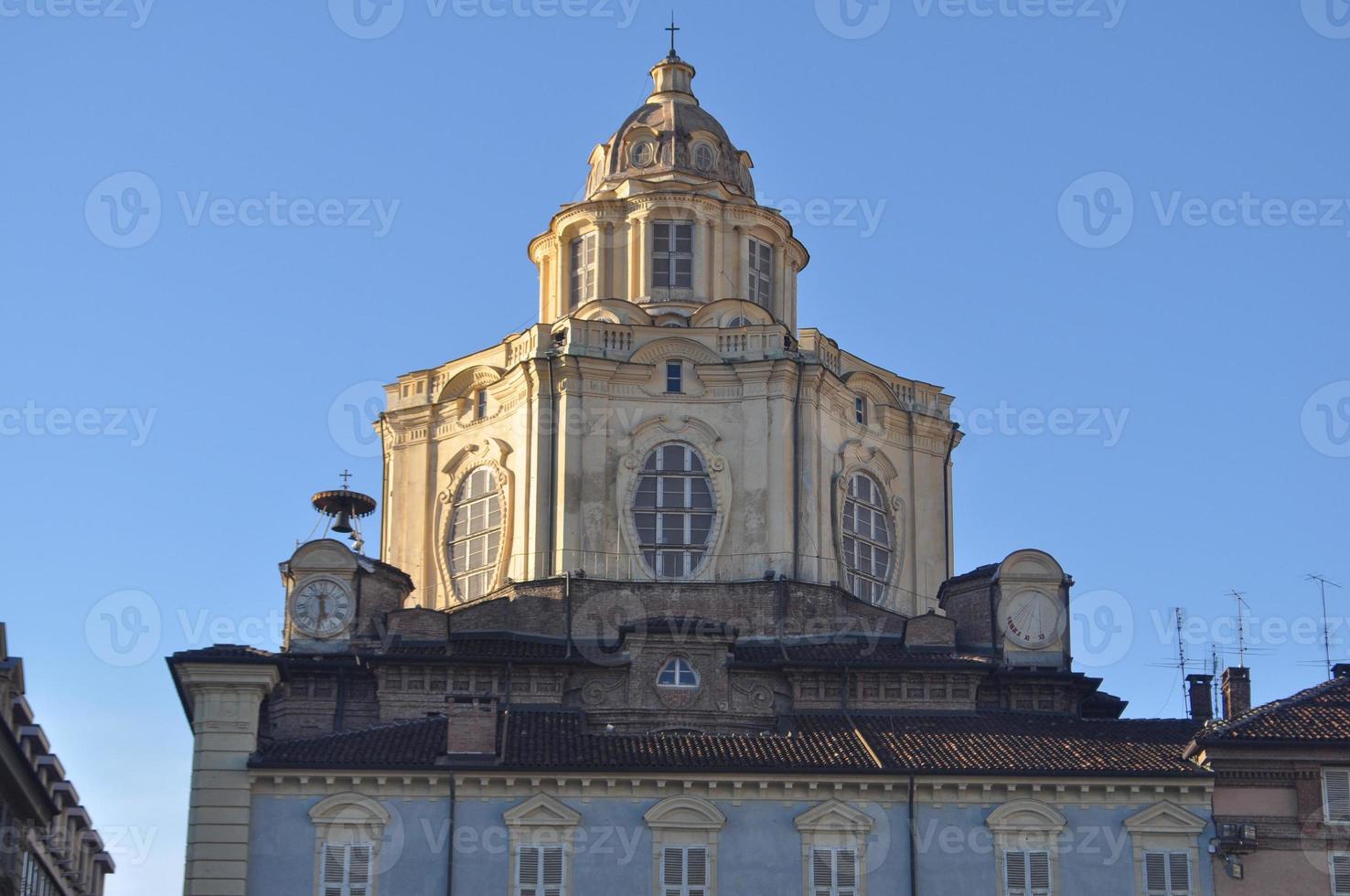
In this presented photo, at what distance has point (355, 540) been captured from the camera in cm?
7675

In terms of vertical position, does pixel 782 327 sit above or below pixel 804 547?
above

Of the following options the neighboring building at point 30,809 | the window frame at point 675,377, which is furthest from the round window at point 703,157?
the neighboring building at point 30,809

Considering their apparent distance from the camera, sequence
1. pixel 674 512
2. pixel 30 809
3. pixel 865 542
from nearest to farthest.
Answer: pixel 30 809 → pixel 674 512 → pixel 865 542

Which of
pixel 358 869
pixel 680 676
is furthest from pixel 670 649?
pixel 358 869

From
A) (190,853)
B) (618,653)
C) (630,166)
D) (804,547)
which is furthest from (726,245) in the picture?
(190,853)

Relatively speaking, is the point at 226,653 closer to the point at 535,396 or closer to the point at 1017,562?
the point at 535,396

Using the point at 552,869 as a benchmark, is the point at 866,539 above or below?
above

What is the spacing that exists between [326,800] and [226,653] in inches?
180

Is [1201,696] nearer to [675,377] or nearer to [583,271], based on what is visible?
[675,377]

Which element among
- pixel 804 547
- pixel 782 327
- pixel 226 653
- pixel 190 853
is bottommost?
pixel 190 853

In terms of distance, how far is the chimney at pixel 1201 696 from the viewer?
2741 inches

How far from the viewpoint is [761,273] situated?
82.7 meters

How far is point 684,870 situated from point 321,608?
15.3 meters

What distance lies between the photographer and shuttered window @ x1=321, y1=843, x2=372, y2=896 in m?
59.7
